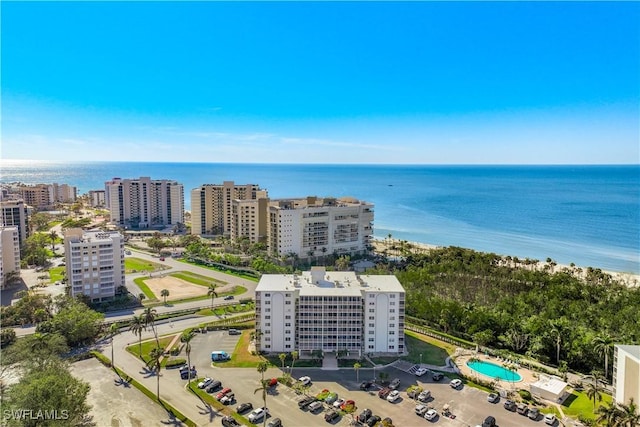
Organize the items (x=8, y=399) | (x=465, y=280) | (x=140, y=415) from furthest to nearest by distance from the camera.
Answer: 1. (x=465, y=280)
2. (x=140, y=415)
3. (x=8, y=399)

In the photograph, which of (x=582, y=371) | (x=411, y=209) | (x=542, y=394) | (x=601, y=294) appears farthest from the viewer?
(x=411, y=209)

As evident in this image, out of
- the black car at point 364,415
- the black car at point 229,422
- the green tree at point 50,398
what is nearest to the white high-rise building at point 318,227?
the black car at point 229,422

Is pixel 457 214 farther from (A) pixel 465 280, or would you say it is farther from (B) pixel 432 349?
(B) pixel 432 349

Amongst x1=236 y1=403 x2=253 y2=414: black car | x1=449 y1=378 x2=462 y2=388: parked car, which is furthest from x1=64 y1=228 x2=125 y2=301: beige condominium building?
x1=449 y1=378 x2=462 y2=388: parked car

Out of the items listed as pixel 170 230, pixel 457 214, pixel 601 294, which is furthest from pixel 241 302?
pixel 457 214

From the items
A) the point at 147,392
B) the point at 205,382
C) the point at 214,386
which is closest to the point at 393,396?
the point at 214,386

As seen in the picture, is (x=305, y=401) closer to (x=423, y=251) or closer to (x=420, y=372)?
(x=420, y=372)
